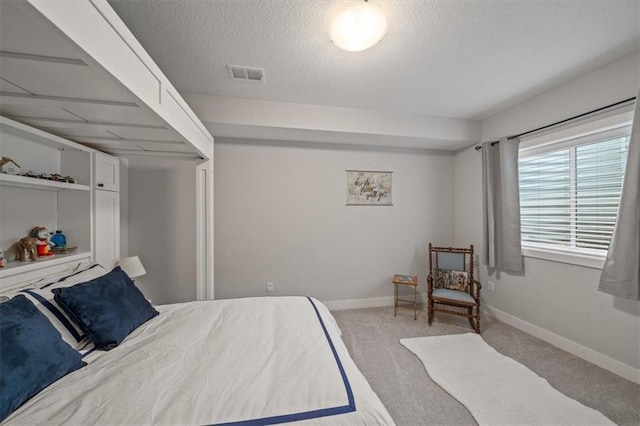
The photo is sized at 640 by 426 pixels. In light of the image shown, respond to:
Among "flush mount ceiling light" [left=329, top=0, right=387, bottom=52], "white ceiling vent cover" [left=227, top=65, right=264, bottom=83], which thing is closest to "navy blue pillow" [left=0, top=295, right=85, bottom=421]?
"white ceiling vent cover" [left=227, top=65, right=264, bottom=83]

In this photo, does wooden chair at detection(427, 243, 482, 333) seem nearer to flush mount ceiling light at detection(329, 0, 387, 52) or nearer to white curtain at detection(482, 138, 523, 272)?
white curtain at detection(482, 138, 523, 272)

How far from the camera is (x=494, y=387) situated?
175 centimetres

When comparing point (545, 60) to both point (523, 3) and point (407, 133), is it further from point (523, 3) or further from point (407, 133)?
point (407, 133)

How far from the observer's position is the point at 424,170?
11.5 feet

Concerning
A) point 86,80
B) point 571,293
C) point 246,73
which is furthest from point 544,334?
point 86,80

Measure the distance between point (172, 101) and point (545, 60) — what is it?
2.90 m

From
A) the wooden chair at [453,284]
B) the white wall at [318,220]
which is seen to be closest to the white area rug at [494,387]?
the wooden chair at [453,284]

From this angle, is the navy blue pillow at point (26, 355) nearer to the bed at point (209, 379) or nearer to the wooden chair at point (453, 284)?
the bed at point (209, 379)

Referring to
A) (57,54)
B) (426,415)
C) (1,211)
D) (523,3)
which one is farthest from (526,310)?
(1,211)

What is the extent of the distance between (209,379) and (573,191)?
3447 mm

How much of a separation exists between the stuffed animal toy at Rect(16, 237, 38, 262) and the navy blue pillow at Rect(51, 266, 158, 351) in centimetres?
50

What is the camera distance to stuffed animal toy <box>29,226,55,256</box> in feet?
5.35

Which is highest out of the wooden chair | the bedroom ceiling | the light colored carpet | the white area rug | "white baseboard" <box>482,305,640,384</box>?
the bedroom ceiling

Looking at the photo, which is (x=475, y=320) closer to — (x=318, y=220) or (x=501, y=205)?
(x=501, y=205)
